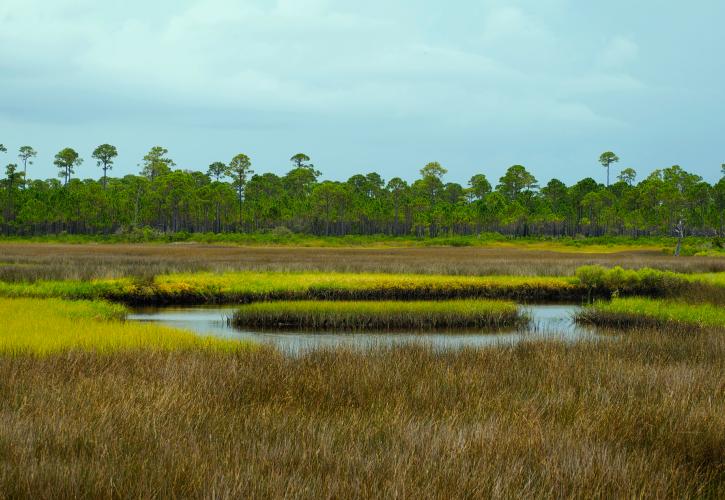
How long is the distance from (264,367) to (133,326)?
733 cm

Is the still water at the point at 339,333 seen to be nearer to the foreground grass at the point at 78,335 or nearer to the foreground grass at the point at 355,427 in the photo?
the foreground grass at the point at 78,335

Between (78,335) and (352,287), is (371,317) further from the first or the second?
(78,335)

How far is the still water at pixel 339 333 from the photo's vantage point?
1895 cm

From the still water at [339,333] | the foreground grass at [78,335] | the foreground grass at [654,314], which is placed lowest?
the still water at [339,333]

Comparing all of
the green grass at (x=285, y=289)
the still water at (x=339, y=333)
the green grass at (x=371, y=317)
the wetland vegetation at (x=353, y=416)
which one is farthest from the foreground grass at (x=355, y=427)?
the green grass at (x=285, y=289)

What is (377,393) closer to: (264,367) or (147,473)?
(264,367)

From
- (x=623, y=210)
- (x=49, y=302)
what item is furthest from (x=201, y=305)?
(x=623, y=210)

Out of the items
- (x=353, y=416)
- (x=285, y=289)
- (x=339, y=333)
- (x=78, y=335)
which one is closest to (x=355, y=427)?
(x=353, y=416)

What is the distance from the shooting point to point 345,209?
122 metres

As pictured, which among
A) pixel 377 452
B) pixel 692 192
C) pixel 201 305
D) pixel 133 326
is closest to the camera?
pixel 377 452

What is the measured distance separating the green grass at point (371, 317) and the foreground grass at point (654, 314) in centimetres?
285

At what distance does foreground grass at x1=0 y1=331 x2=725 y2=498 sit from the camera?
600 centimetres

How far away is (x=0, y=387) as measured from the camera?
31.6 feet

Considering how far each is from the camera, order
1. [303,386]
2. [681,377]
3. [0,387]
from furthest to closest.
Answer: [681,377]
[303,386]
[0,387]
